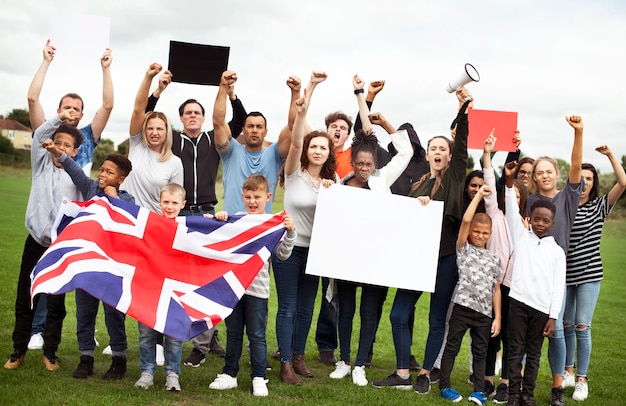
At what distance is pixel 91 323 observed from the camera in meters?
6.27

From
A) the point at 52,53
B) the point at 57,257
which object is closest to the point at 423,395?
the point at 57,257

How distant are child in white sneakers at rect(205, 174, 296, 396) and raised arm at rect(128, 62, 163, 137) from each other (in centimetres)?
135

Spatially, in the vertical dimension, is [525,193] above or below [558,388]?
above

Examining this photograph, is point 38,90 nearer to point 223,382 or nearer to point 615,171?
point 223,382

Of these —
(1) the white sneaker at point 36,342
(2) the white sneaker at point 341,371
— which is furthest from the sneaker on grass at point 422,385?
(1) the white sneaker at point 36,342

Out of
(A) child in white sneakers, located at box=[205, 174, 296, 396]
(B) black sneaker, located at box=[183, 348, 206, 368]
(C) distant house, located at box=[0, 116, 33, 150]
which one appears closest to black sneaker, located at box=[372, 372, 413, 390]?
(A) child in white sneakers, located at box=[205, 174, 296, 396]

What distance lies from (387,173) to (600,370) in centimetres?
410

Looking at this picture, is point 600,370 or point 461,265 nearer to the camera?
point 461,265

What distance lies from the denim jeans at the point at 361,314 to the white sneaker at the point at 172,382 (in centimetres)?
175

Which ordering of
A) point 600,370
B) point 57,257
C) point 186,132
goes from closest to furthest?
1. point 57,257
2. point 186,132
3. point 600,370

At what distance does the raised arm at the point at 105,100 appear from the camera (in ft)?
21.9

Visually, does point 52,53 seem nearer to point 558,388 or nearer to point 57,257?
point 57,257

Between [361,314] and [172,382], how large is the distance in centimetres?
193

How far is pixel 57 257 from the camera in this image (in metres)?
5.66
